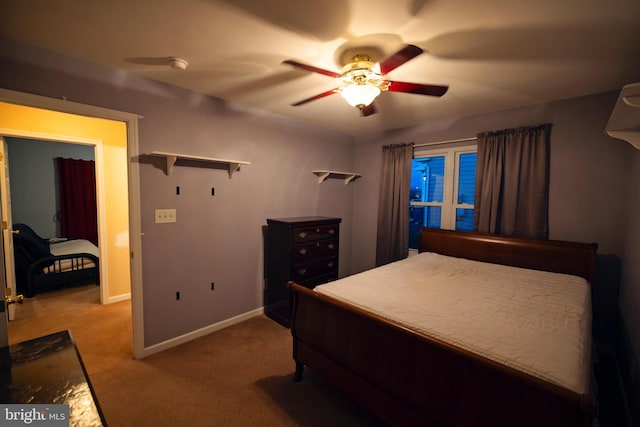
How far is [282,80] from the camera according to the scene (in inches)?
91.4

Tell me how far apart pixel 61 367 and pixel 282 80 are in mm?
2274

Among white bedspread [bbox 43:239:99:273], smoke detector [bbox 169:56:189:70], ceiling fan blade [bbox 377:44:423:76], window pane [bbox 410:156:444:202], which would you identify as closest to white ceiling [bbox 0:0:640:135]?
smoke detector [bbox 169:56:189:70]

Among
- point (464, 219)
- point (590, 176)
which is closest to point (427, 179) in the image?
point (464, 219)

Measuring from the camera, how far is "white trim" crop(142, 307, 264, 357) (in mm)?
2480

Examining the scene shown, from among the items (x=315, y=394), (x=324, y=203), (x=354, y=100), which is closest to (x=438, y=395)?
(x=315, y=394)

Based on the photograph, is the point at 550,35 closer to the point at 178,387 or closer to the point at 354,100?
the point at 354,100

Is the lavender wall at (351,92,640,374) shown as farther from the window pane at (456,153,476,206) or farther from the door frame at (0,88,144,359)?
the door frame at (0,88,144,359)

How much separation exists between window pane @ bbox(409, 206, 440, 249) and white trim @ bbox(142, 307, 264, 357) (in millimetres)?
2387

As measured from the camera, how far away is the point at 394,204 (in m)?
3.96

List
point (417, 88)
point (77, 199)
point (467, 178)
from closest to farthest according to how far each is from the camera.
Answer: point (417, 88), point (467, 178), point (77, 199)

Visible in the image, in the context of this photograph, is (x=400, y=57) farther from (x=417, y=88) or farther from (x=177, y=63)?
(x=177, y=63)

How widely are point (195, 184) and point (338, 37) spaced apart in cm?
188

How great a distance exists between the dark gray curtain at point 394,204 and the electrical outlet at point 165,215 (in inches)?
111

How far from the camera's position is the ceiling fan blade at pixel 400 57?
140 cm
